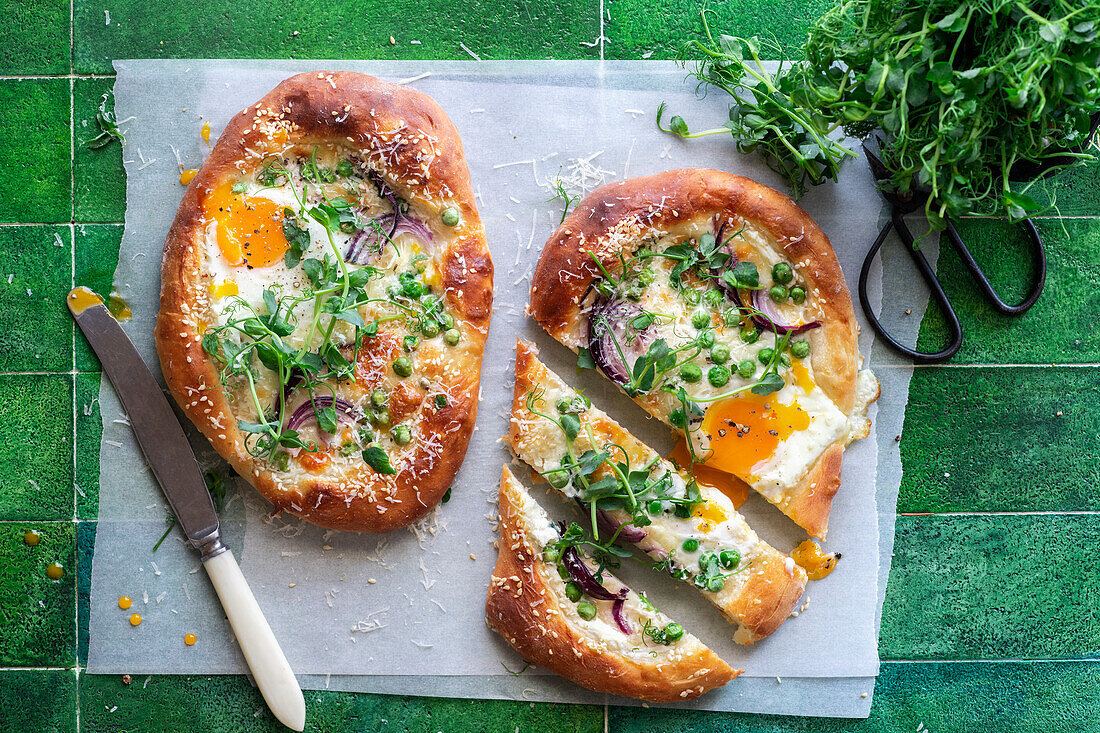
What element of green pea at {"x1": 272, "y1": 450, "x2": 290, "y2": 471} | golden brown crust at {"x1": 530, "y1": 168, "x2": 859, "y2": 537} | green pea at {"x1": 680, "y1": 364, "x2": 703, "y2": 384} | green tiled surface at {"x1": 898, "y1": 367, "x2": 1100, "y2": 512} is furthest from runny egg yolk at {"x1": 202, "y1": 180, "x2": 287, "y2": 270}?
green tiled surface at {"x1": 898, "y1": 367, "x2": 1100, "y2": 512}

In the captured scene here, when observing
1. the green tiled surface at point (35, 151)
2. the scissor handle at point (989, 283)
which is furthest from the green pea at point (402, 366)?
the scissor handle at point (989, 283)

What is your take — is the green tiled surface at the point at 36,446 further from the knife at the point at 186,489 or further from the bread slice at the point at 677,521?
the bread slice at the point at 677,521

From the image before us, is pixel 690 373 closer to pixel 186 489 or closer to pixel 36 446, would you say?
pixel 186 489

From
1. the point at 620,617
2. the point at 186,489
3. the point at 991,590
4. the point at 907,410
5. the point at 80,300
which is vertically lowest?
the point at 991,590

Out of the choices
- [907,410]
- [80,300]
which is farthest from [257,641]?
[907,410]

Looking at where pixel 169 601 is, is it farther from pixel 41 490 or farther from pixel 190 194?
pixel 190 194

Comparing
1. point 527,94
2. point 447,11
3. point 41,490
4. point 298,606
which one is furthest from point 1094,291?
point 41,490
